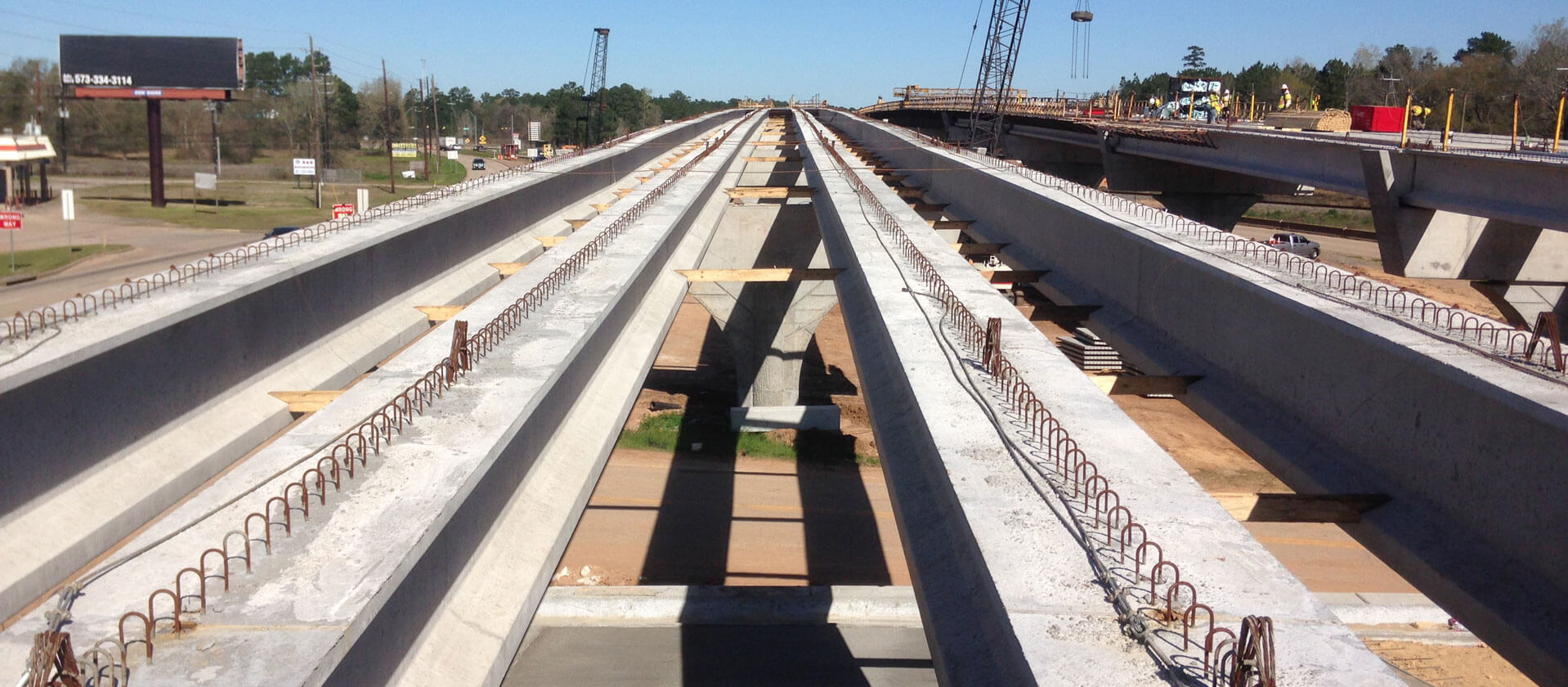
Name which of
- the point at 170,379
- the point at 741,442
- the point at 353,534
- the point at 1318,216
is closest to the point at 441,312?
the point at 170,379

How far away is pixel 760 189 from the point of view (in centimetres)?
2458

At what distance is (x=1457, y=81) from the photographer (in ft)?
245

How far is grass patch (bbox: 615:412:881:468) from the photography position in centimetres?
2662

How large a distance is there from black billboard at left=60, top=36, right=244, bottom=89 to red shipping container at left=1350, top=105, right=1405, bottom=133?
5025 centimetres

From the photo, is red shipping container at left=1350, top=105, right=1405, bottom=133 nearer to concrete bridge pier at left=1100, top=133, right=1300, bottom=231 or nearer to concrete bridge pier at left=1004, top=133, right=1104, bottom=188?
concrete bridge pier at left=1100, top=133, right=1300, bottom=231

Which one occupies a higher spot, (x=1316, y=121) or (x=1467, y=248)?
(x=1316, y=121)

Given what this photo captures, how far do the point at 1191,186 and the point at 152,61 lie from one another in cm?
4856

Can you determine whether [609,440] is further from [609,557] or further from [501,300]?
[609,557]

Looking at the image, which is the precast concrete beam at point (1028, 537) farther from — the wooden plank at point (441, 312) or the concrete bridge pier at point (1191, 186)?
the concrete bridge pier at point (1191, 186)

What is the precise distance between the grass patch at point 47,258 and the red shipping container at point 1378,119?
44091 millimetres

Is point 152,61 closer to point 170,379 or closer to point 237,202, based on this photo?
point 237,202

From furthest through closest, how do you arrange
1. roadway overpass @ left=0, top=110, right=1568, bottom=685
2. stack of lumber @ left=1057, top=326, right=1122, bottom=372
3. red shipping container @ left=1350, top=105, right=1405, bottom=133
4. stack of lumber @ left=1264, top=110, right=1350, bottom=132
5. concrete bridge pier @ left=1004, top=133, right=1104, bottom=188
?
concrete bridge pier @ left=1004, top=133, right=1104, bottom=188, stack of lumber @ left=1264, top=110, right=1350, bottom=132, red shipping container @ left=1350, top=105, right=1405, bottom=133, stack of lumber @ left=1057, top=326, right=1122, bottom=372, roadway overpass @ left=0, top=110, right=1568, bottom=685

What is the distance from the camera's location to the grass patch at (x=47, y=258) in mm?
37938

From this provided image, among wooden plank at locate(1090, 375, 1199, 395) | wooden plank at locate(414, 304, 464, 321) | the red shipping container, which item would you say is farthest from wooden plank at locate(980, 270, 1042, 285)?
the red shipping container
